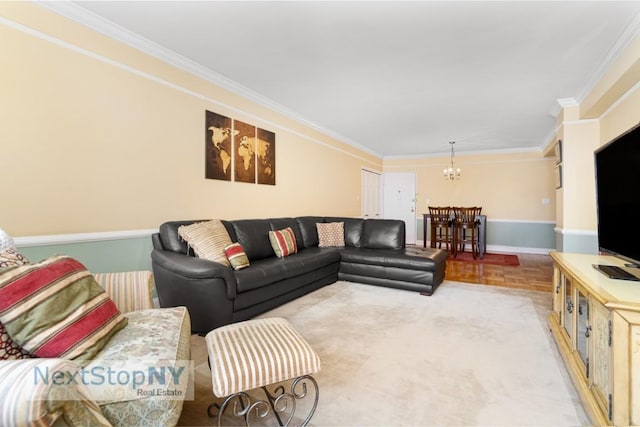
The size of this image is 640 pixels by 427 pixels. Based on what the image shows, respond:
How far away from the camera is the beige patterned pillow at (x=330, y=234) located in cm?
443

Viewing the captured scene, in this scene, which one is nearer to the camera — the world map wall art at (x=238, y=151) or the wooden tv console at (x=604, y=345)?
the wooden tv console at (x=604, y=345)

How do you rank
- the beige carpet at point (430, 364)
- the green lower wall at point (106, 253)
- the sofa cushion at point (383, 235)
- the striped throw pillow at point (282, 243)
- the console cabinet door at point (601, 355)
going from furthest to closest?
the sofa cushion at point (383, 235) → the striped throw pillow at point (282, 243) → the green lower wall at point (106, 253) → the beige carpet at point (430, 364) → the console cabinet door at point (601, 355)

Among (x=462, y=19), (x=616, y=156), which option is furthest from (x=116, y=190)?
(x=616, y=156)

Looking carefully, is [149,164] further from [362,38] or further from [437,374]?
[437,374]

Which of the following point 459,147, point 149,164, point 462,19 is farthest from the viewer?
point 459,147

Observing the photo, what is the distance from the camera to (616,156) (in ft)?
5.83

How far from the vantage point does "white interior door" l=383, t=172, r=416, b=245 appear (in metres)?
7.98

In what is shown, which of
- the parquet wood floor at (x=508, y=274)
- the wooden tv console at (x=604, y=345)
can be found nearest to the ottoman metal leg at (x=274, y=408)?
the wooden tv console at (x=604, y=345)

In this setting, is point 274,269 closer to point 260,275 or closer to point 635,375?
point 260,275

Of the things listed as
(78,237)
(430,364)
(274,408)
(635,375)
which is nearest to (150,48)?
(78,237)

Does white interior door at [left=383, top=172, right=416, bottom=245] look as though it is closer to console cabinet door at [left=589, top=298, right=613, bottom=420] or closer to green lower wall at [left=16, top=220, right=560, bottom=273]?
green lower wall at [left=16, top=220, right=560, bottom=273]

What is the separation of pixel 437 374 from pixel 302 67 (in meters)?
2.87

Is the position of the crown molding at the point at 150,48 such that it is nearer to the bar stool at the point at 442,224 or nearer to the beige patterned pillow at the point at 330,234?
the beige patterned pillow at the point at 330,234

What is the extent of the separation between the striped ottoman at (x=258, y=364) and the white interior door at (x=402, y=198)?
6867 millimetres
